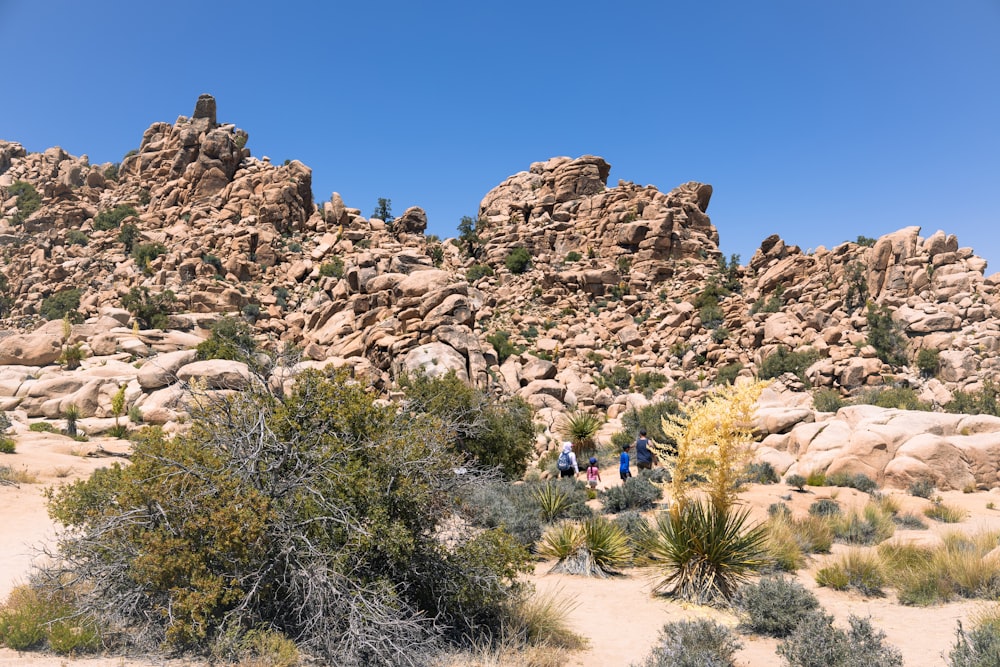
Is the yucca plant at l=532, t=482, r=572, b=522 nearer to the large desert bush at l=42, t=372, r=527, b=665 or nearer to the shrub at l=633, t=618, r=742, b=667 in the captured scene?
the shrub at l=633, t=618, r=742, b=667

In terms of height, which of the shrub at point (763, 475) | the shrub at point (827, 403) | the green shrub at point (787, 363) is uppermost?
the green shrub at point (787, 363)

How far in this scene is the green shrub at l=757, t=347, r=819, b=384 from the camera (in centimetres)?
Result: 3094

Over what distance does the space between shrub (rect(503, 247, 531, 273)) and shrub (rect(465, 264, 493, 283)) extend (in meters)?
1.67

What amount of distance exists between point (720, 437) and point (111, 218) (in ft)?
177

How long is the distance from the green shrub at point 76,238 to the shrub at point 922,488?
181ft

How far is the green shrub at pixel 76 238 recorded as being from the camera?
4481 cm

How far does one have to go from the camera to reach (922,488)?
14312 mm

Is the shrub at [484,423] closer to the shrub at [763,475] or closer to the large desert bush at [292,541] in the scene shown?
the shrub at [763,475]

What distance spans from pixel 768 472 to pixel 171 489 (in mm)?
15866

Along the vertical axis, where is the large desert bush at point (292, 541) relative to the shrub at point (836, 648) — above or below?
above

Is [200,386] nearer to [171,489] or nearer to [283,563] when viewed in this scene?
[171,489]

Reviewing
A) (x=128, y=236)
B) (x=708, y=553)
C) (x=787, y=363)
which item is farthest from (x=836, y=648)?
(x=128, y=236)

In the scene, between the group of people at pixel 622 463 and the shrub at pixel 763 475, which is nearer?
the group of people at pixel 622 463

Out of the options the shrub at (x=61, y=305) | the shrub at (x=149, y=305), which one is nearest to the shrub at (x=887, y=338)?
the shrub at (x=149, y=305)
